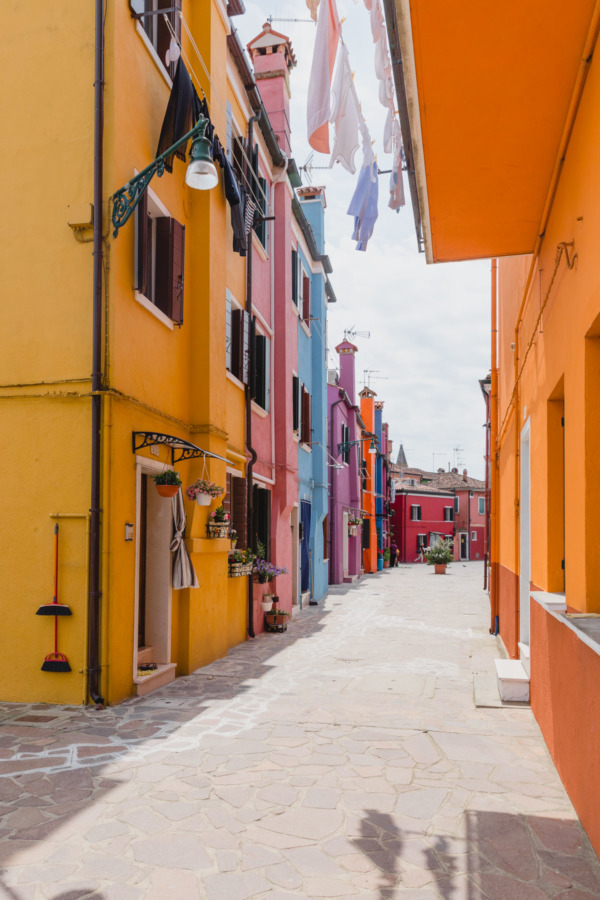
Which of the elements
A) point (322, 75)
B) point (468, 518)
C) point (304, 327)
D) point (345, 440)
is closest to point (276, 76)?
point (304, 327)

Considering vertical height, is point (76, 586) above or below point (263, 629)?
above

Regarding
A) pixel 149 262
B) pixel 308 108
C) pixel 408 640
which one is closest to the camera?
pixel 308 108

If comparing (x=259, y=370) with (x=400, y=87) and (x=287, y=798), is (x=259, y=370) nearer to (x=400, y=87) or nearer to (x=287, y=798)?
(x=400, y=87)

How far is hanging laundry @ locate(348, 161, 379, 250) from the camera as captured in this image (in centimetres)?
674

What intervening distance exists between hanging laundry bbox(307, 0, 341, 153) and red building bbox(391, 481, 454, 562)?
45.8 metres

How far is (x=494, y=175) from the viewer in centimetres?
564

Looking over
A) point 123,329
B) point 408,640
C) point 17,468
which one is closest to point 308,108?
point 123,329

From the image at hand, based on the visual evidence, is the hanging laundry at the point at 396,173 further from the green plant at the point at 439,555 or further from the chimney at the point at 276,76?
the green plant at the point at 439,555

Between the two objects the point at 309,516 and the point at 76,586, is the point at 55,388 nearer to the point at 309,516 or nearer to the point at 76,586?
the point at 76,586

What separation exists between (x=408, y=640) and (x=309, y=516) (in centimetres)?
769

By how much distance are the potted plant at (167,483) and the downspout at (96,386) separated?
3.79 feet

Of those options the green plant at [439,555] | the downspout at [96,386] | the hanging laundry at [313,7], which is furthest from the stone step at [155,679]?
the green plant at [439,555]

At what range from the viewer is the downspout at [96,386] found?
675 cm

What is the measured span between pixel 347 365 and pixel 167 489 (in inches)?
915
